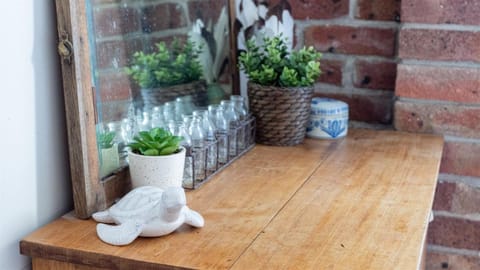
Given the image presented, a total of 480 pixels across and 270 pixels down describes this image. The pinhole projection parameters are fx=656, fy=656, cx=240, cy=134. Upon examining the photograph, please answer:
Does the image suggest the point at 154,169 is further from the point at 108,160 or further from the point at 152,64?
the point at 152,64

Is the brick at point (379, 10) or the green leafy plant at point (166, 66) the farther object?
the brick at point (379, 10)

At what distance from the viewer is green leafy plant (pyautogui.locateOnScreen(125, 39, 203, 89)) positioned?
118 centimetres

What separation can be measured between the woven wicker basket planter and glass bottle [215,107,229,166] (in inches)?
3.3

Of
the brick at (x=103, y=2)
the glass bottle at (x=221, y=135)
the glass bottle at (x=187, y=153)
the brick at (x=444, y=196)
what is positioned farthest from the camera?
the brick at (x=444, y=196)

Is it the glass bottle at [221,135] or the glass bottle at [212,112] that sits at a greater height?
the glass bottle at [212,112]

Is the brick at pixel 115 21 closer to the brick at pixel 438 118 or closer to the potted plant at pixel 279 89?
the potted plant at pixel 279 89

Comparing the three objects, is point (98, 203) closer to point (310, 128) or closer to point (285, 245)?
point (285, 245)

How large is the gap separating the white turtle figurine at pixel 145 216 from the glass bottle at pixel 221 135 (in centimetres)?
30

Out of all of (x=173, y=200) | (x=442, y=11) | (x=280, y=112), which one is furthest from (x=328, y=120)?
(x=173, y=200)

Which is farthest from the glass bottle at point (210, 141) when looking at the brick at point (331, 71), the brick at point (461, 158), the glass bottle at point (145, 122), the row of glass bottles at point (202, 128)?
the brick at point (461, 158)

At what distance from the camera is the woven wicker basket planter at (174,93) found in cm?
121

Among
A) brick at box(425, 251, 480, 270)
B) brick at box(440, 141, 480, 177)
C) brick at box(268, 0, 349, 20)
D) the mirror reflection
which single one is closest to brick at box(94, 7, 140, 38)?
the mirror reflection

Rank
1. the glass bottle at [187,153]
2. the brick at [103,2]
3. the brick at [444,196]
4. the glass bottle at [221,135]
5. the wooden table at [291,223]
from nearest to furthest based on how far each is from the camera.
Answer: the wooden table at [291,223] < the brick at [103,2] < the glass bottle at [187,153] < the glass bottle at [221,135] < the brick at [444,196]

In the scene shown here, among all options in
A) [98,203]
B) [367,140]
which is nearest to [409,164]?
[367,140]
